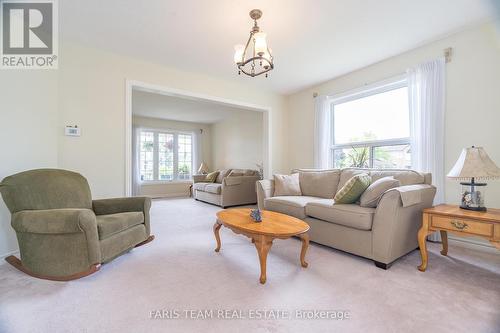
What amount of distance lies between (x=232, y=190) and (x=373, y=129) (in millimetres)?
3011

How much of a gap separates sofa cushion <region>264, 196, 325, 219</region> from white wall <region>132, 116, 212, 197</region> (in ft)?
15.3

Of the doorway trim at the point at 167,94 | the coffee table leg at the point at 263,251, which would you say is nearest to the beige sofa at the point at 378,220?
the coffee table leg at the point at 263,251

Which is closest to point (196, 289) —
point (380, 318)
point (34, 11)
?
point (380, 318)

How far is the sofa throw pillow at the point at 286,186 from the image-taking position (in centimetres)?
341

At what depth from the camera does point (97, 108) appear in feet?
9.46

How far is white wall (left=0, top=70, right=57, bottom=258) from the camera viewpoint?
2.18 m

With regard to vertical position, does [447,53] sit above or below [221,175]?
above

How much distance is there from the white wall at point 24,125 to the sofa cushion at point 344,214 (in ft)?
10.1

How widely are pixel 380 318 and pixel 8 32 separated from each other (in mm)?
4074

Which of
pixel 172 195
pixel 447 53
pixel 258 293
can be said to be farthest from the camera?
pixel 172 195

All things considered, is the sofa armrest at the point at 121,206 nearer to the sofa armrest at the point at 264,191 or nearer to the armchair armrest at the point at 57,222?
the armchair armrest at the point at 57,222

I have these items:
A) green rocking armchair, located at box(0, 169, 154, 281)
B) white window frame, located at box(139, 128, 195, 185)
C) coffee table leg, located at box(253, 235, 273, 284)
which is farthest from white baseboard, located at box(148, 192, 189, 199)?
coffee table leg, located at box(253, 235, 273, 284)

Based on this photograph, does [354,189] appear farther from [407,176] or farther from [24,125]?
[24,125]

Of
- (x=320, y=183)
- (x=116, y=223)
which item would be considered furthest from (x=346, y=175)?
(x=116, y=223)
